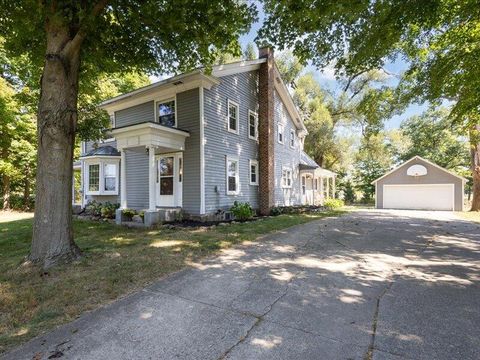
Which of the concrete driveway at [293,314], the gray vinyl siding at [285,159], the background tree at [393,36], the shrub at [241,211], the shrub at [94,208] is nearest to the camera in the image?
the concrete driveway at [293,314]

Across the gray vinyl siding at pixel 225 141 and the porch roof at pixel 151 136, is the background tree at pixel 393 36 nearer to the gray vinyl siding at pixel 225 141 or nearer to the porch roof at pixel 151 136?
the gray vinyl siding at pixel 225 141

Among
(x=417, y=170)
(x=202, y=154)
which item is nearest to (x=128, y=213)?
(x=202, y=154)

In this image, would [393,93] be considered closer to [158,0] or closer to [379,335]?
[158,0]

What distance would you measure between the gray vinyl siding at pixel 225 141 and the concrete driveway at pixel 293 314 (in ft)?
19.1

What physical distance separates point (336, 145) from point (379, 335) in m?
27.8

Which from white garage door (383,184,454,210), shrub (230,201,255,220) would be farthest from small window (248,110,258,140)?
white garage door (383,184,454,210)

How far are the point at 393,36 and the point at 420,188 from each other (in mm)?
17803

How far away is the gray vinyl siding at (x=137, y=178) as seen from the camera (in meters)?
12.5

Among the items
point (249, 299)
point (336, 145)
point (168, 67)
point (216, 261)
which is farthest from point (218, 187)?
point (336, 145)

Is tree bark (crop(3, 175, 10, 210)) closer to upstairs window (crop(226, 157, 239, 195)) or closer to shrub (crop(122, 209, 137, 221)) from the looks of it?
shrub (crop(122, 209, 137, 221))

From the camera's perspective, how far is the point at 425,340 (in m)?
2.78

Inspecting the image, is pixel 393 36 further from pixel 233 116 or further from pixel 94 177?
pixel 94 177

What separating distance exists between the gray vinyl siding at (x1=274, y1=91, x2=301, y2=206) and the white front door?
602 cm

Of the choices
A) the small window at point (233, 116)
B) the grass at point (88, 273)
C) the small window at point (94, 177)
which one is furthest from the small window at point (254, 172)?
the small window at point (94, 177)
